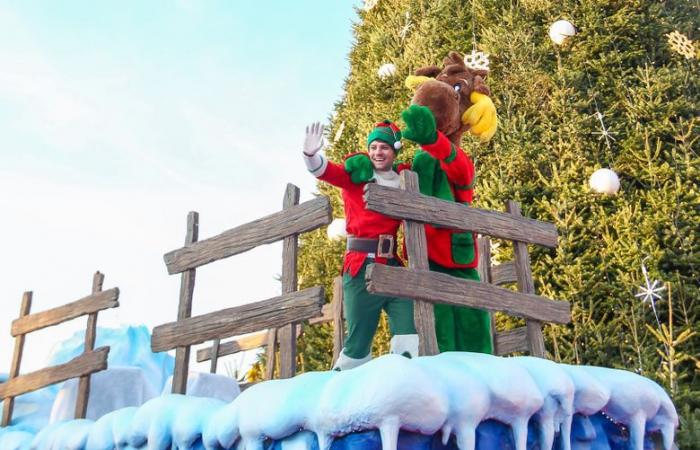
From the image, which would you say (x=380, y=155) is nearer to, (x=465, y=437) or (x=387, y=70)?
(x=465, y=437)

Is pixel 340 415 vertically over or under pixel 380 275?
under

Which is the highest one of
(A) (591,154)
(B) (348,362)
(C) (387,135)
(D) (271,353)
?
(A) (591,154)

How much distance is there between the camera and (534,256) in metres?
8.39

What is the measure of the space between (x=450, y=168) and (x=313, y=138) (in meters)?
0.93

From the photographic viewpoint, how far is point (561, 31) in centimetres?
941

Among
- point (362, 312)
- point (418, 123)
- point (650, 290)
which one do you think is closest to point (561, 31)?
point (650, 290)

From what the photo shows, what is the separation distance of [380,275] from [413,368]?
28.0 inches

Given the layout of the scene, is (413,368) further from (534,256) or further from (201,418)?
(534,256)

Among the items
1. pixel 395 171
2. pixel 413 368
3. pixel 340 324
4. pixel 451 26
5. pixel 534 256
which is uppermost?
pixel 451 26

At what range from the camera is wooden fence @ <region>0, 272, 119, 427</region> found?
5.98 m

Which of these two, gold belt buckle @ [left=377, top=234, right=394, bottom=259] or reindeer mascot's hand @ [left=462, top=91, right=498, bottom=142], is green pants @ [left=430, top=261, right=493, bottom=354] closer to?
gold belt buckle @ [left=377, top=234, right=394, bottom=259]

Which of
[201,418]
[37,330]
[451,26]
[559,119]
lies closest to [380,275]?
[201,418]

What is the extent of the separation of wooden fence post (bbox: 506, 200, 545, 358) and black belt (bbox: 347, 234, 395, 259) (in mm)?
857

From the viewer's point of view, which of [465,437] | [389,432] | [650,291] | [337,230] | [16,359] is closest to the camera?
[389,432]
